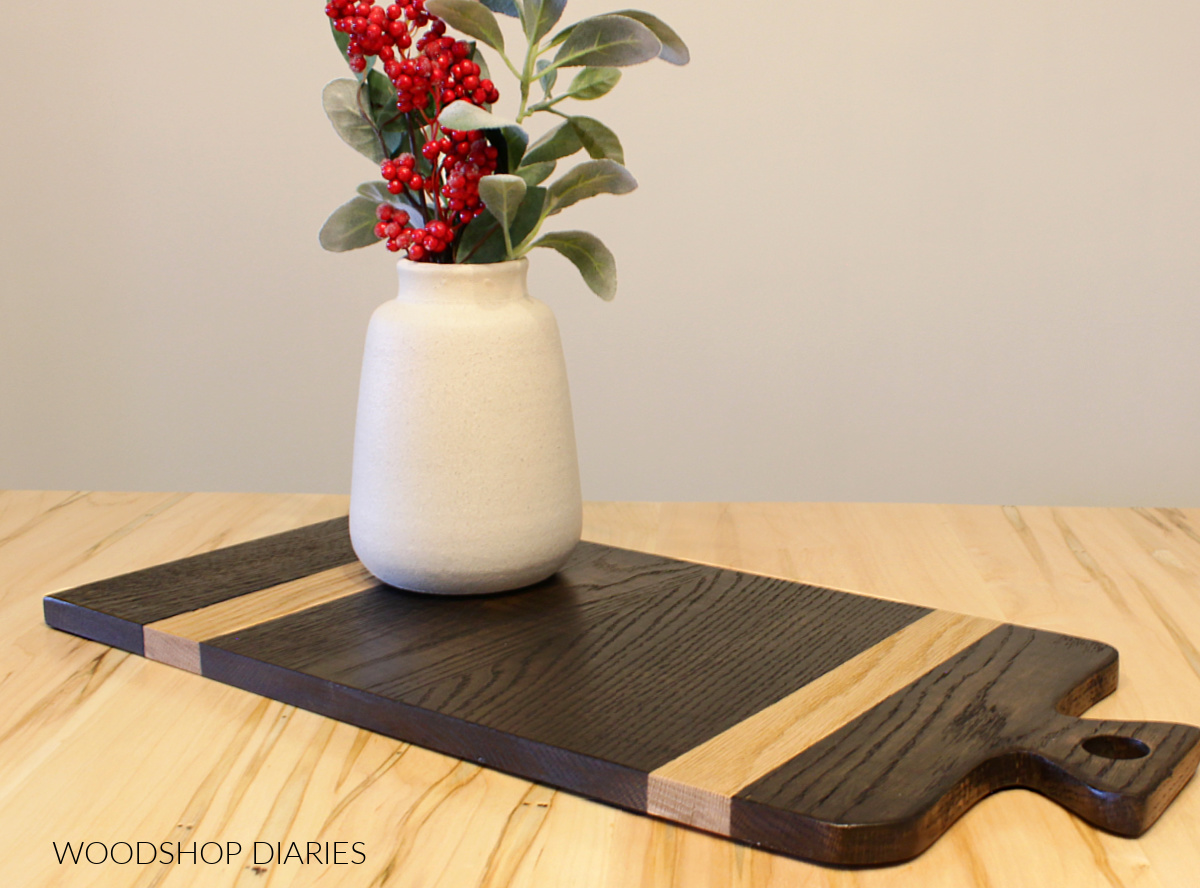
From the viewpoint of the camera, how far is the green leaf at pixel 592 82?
33.3 inches

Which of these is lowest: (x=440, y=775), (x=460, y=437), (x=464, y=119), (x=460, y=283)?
(x=440, y=775)

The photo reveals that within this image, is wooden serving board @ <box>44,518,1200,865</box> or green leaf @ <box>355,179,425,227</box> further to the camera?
green leaf @ <box>355,179,425,227</box>

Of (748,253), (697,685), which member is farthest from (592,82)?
(748,253)

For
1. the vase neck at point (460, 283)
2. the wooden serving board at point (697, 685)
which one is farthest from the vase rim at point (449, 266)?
the wooden serving board at point (697, 685)

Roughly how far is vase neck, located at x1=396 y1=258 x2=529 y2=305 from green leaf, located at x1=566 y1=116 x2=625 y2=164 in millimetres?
98

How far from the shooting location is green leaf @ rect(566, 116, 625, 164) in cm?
84

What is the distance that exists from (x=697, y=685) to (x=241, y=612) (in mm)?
327

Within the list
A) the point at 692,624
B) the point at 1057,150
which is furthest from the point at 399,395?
the point at 1057,150

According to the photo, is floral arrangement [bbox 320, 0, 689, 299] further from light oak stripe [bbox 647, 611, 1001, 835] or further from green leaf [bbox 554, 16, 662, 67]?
light oak stripe [bbox 647, 611, 1001, 835]

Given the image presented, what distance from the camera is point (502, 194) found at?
78 centimetres

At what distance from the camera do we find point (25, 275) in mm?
2488

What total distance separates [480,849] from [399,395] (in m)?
0.38

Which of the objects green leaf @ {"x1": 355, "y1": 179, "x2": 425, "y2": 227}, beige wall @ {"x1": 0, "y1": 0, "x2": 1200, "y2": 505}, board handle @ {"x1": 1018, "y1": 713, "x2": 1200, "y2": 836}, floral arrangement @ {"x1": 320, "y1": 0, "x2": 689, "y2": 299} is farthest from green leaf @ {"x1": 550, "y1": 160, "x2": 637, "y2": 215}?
beige wall @ {"x1": 0, "y1": 0, "x2": 1200, "y2": 505}

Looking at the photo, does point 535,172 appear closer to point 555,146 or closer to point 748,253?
point 555,146
